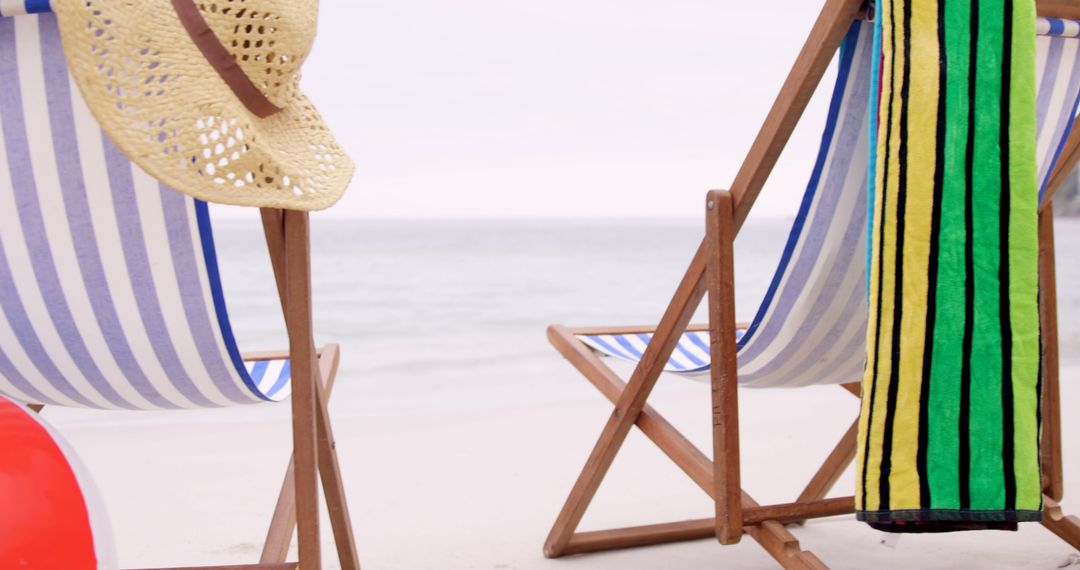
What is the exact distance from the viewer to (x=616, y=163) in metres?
29.3

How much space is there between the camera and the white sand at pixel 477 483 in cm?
211

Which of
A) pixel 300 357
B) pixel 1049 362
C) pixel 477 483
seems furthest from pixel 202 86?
pixel 477 483

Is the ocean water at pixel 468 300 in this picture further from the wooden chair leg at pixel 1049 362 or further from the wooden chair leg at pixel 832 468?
the wooden chair leg at pixel 1049 362

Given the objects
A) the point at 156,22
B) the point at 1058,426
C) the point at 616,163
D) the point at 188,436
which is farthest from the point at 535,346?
the point at 616,163

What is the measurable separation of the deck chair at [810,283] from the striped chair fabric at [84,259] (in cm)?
71

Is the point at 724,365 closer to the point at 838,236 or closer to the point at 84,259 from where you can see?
the point at 838,236

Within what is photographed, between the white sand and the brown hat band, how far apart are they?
1.21 m

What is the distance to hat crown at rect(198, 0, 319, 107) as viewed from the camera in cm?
111

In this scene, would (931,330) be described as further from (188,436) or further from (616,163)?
(616,163)

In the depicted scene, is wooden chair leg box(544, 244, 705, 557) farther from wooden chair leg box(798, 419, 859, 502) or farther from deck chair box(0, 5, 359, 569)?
deck chair box(0, 5, 359, 569)

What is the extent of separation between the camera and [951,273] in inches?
50.0

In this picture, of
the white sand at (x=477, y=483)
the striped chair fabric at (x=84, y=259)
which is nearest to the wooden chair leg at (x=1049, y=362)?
the white sand at (x=477, y=483)

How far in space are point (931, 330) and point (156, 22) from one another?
100 cm

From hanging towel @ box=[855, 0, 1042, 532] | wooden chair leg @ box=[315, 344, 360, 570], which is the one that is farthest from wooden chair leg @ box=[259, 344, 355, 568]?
hanging towel @ box=[855, 0, 1042, 532]
